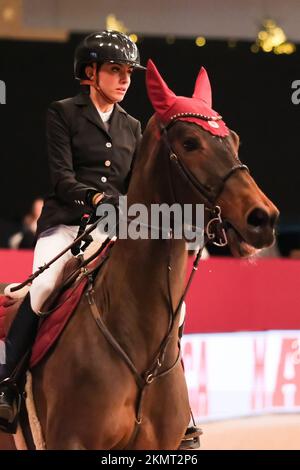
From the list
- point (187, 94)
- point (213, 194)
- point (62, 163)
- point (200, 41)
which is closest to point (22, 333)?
point (62, 163)

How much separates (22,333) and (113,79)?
3.76 ft

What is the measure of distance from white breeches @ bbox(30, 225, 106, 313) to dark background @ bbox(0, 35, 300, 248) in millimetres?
6608

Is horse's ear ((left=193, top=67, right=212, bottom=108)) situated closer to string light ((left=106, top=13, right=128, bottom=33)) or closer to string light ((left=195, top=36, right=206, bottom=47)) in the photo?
string light ((left=106, top=13, right=128, bottom=33))

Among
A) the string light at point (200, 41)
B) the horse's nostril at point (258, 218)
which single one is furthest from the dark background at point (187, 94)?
the horse's nostril at point (258, 218)

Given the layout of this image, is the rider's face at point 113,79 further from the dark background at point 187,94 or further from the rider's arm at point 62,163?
the dark background at point 187,94

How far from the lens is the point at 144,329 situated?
351 centimetres

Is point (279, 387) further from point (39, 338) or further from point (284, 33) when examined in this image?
point (284, 33)

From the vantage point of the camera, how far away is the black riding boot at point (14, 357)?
3.79 metres

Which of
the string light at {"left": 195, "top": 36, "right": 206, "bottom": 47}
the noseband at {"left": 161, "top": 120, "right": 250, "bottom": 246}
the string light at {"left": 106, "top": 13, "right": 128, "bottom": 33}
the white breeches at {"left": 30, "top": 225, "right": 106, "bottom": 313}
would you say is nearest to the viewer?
the noseband at {"left": 161, "top": 120, "right": 250, "bottom": 246}

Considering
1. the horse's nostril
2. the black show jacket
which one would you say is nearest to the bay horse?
the horse's nostril

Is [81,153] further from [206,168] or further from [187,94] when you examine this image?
[187,94]

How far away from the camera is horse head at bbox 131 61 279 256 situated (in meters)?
3.12
